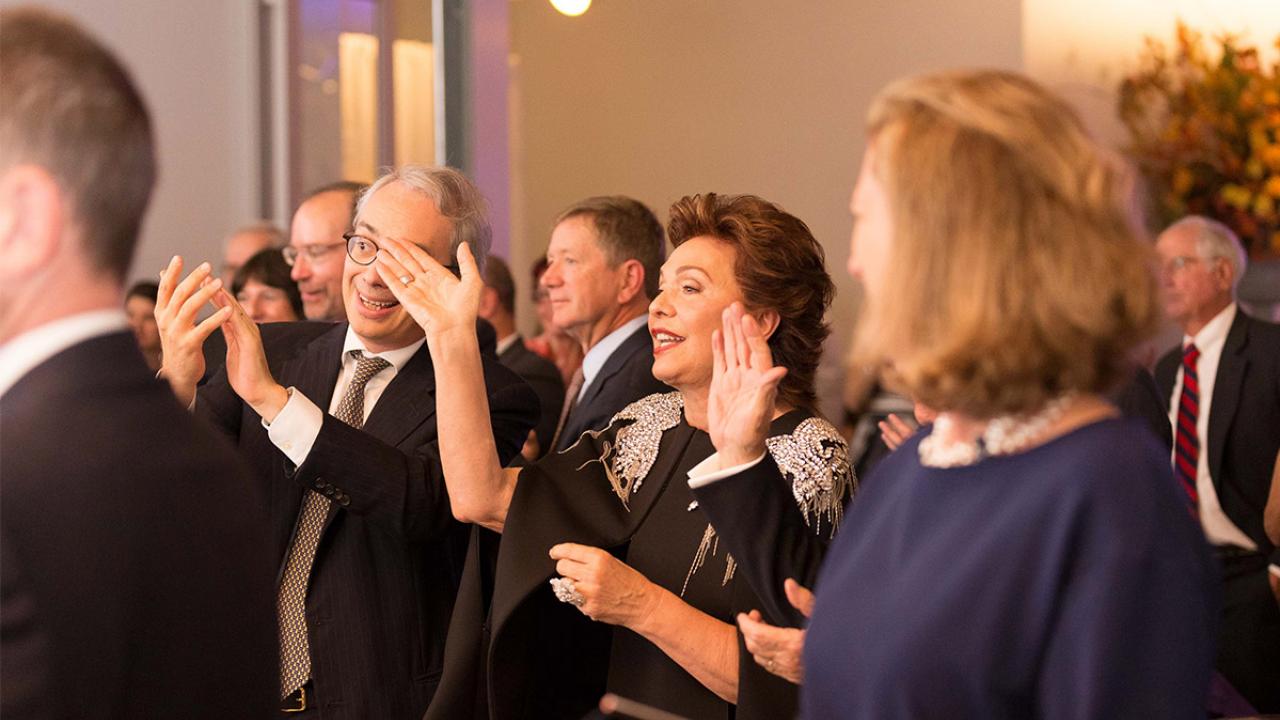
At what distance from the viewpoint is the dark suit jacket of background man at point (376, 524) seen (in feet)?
7.78

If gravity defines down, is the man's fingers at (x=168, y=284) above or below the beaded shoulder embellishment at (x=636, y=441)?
above

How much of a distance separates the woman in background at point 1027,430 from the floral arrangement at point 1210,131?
419 cm

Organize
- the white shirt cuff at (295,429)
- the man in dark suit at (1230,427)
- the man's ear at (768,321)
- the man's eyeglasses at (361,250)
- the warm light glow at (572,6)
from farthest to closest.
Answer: the warm light glow at (572,6) < the man in dark suit at (1230,427) < the man's eyeglasses at (361,250) < the man's ear at (768,321) < the white shirt cuff at (295,429)

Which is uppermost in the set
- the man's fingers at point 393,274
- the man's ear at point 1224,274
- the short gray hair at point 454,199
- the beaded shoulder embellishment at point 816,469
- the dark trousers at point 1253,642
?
the short gray hair at point 454,199

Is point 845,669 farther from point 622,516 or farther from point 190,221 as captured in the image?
point 190,221

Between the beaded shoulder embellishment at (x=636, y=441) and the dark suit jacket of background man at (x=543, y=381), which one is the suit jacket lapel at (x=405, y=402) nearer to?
the beaded shoulder embellishment at (x=636, y=441)

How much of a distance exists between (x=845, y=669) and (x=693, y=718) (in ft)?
2.63

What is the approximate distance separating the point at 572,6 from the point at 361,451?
377 centimetres

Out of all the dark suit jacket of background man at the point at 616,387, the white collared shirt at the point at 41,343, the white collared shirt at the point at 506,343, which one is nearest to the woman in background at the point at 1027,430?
the white collared shirt at the point at 41,343

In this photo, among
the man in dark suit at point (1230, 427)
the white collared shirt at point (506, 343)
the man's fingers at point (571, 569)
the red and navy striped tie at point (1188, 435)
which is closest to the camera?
the man's fingers at point (571, 569)

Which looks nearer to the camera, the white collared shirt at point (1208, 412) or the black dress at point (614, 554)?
the black dress at point (614, 554)

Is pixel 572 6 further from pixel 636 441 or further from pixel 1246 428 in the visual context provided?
pixel 636 441

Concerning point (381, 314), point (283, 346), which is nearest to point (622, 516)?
point (381, 314)

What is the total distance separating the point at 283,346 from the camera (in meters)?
2.88
